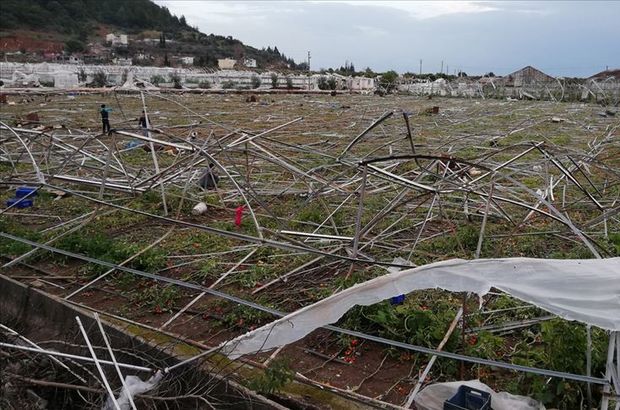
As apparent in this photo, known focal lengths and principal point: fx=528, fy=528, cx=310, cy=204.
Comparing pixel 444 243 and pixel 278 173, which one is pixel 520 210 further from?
pixel 278 173

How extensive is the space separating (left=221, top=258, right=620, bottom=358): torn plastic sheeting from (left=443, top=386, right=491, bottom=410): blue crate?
48 centimetres

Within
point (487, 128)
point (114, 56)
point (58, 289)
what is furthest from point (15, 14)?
point (58, 289)

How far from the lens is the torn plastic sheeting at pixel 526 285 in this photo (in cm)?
234

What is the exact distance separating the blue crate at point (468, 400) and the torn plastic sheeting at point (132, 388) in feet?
5.60

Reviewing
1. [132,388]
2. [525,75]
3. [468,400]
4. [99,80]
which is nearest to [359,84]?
[525,75]

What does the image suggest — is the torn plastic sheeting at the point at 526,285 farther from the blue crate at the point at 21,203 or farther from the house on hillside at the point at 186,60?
the house on hillside at the point at 186,60

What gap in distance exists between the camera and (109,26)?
348 feet

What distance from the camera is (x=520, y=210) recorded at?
6391 millimetres

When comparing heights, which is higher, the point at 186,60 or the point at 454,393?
the point at 186,60

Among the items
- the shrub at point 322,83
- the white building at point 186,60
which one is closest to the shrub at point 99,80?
the shrub at point 322,83

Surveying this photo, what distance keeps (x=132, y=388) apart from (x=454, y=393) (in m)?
1.81

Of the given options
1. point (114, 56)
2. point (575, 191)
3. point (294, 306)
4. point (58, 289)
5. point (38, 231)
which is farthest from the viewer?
point (114, 56)

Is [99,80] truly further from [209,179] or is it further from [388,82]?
[209,179]

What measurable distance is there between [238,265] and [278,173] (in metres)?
3.71
